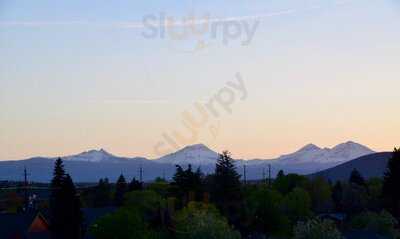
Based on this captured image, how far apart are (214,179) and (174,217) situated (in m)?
14.7

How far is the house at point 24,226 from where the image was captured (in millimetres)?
64188

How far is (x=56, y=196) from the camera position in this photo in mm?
59219

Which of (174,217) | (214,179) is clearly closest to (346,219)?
(214,179)

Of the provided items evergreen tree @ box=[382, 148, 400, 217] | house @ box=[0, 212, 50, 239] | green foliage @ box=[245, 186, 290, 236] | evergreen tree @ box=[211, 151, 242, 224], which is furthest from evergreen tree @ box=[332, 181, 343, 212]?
house @ box=[0, 212, 50, 239]

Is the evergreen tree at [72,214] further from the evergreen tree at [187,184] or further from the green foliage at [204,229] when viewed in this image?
the evergreen tree at [187,184]

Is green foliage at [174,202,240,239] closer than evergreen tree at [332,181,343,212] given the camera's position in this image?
Yes

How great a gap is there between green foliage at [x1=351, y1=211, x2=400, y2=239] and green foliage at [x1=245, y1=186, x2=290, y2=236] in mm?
7214

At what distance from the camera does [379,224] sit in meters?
65.9

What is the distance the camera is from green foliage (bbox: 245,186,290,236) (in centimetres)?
6319

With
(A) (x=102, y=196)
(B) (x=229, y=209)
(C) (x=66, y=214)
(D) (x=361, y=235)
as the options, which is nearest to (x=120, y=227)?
(C) (x=66, y=214)

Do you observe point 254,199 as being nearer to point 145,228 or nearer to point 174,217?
point 174,217

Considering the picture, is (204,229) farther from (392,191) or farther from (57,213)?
(392,191)

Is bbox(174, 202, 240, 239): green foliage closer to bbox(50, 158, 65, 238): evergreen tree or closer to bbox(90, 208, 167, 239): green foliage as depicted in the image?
bbox(90, 208, 167, 239): green foliage

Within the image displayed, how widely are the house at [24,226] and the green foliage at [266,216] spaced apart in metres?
15.9
